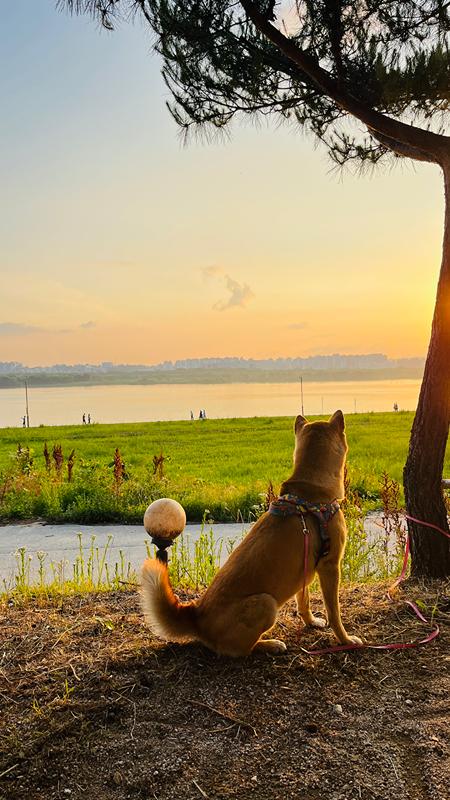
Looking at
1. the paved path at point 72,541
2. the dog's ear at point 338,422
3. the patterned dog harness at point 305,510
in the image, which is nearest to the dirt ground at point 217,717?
the patterned dog harness at point 305,510

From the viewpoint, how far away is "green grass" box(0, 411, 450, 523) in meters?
8.73

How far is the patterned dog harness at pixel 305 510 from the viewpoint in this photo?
3266 millimetres

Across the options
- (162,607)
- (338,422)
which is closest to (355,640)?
(162,607)

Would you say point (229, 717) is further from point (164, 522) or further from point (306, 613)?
point (164, 522)

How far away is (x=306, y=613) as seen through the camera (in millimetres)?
3695

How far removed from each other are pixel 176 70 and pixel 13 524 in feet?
22.5

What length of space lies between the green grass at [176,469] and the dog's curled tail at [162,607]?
3981mm

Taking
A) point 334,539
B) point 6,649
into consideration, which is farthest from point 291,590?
point 6,649

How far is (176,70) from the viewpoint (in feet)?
17.9

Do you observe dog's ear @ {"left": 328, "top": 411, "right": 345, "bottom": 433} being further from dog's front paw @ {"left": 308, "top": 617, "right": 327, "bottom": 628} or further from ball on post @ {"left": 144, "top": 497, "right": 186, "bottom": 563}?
ball on post @ {"left": 144, "top": 497, "right": 186, "bottom": 563}

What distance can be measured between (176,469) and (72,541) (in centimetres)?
618

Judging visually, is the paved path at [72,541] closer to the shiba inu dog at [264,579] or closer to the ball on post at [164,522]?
the ball on post at [164,522]

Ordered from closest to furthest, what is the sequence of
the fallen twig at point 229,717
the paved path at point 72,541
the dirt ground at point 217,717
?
the dirt ground at point 217,717 → the fallen twig at point 229,717 → the paved path at point 72,541

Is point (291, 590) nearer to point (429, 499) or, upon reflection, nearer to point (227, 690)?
point (227, 690)
